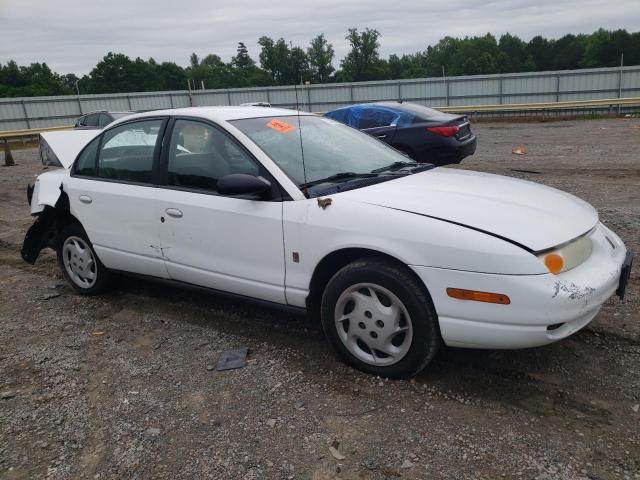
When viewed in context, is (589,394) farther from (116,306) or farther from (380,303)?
(116,306)

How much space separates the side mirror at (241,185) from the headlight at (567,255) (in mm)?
1669

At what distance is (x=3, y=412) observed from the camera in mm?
3236

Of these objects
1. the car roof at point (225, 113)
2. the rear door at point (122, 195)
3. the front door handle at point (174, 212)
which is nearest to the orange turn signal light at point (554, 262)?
the car roof at point (225, 113)

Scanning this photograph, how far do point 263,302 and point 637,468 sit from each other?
7.54ft

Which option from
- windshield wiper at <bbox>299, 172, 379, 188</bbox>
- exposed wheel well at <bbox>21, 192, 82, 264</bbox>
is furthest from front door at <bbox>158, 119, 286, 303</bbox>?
exposed wheel well at <bbox>21, 192, 82, 264</bbox>

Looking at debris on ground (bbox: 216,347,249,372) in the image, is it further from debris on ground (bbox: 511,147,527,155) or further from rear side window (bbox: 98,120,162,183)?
debris on ground (bbox: 511,147,527,155)

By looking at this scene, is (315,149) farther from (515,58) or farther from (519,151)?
(515,58)

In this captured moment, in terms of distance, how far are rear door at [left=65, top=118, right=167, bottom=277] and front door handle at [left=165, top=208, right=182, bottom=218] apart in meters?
0.14

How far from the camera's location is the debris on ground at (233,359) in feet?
11.8

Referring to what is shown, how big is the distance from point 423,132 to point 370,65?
228 ft

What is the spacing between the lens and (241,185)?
11.0ft

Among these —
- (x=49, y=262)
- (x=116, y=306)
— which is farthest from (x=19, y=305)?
(x=49, y=262)

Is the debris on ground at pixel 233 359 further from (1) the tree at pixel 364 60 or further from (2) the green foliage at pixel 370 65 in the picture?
(1) the tree at pixel 364 60

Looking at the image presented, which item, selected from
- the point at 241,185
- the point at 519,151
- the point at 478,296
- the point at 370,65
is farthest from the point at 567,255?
the point at 370,65
